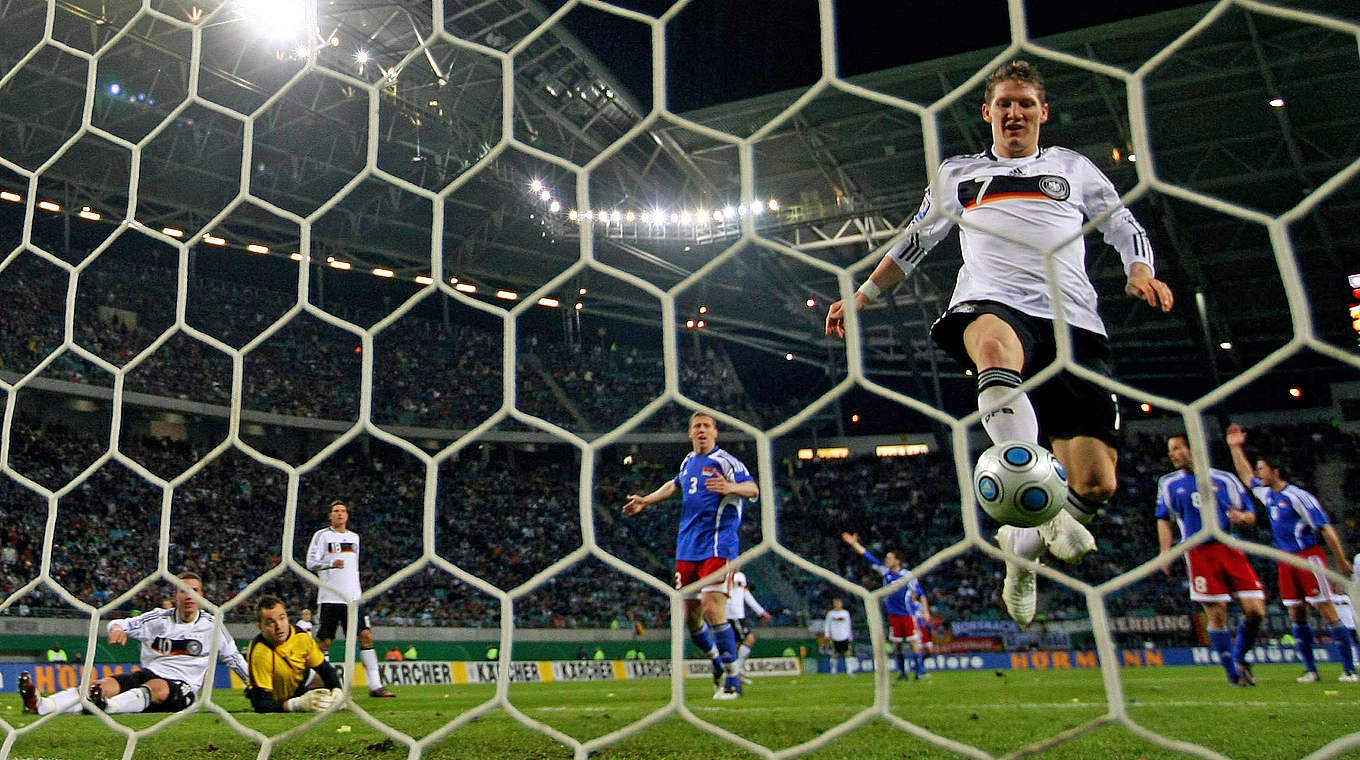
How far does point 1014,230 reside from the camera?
2191mm

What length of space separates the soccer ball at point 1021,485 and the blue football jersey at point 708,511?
252cm

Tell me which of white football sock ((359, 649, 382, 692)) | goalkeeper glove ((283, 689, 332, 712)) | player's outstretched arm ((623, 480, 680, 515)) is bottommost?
goalkeeper glove ((283, 689, 332, 712))

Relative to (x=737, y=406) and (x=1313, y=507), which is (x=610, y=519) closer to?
(x=737, y=406)

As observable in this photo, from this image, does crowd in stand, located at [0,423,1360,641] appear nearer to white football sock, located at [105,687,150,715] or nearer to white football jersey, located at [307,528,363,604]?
white football jersey, located at [307,528,363,604]

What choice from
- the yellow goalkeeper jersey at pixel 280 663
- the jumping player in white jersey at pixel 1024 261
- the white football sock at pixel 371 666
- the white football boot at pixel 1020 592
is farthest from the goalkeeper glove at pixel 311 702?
the jumping player in white jersey at pixel 1024 261

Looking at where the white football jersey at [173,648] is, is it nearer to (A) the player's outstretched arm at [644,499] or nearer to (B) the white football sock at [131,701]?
(B) the white football sock at [131,701]

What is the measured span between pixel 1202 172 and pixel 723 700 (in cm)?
1168

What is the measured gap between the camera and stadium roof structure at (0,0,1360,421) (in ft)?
37.4

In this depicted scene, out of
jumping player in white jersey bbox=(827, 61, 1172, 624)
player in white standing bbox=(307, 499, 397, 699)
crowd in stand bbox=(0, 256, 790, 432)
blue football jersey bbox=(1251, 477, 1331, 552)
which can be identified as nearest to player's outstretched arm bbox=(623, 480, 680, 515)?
jumping player in white jersey bbox=(827, 61, 1172, 624)

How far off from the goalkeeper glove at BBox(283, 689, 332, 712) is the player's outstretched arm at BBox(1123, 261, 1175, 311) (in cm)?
327

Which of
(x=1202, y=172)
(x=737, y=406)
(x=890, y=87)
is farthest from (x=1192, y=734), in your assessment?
(x=737, y=406)

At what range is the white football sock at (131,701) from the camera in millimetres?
4209

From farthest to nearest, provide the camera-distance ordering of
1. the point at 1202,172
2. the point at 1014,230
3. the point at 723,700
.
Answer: the point at 1202,172 < the point at 723,700 < the point at 1014,230

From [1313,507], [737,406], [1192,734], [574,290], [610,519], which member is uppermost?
[574,290]
